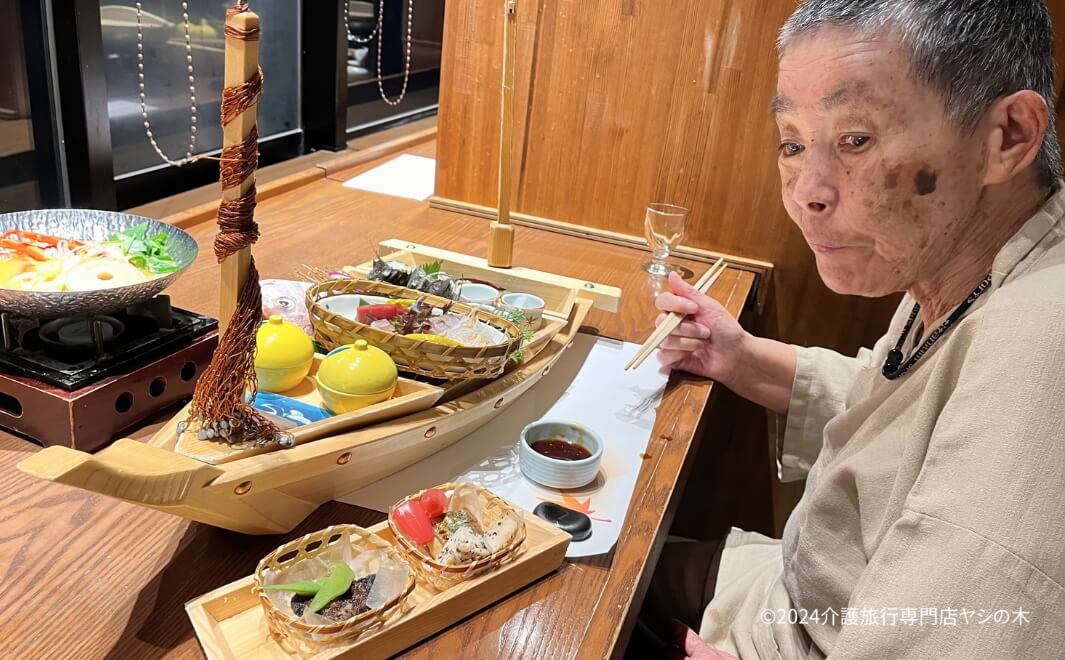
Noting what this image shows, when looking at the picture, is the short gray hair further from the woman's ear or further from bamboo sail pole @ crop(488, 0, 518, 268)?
bamboo sail pole @ crop(488, 0, 518, 268)

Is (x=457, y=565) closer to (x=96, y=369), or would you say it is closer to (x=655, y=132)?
(x=96, y=369)

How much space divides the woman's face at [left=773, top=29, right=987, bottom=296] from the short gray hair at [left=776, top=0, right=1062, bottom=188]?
2 centimetres

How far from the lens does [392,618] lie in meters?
0.78

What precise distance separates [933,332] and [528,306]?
0.71m

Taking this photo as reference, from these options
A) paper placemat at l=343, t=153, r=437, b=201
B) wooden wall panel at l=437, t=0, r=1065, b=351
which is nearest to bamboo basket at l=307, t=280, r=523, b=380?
wooden wall panel at l=437, t=0, r=1065, b=351

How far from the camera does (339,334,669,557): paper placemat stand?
1.04 metres

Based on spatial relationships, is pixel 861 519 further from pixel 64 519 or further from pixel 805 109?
pixel 64 519

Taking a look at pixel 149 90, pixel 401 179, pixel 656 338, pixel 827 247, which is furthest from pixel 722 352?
pixel 149 90

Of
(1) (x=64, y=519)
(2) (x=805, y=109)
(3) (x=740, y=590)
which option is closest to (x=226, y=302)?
(1) (x=64, y=519)

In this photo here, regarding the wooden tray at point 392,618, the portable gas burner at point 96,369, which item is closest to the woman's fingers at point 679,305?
the wooden tray at point 392,618

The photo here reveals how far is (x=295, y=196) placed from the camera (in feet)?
7.18

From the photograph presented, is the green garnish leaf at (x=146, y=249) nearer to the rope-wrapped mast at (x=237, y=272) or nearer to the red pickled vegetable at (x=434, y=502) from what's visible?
the rope-wrapped mast at (x=237, y=272)

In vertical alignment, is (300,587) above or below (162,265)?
below

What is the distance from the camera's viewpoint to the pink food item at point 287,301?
1.33m
